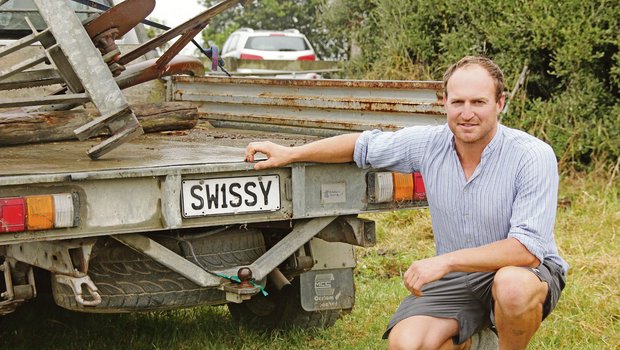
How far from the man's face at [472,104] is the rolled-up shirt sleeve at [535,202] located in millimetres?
193

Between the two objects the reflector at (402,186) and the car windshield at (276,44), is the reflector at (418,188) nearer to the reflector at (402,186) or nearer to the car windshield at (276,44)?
the reflector at (402,186)

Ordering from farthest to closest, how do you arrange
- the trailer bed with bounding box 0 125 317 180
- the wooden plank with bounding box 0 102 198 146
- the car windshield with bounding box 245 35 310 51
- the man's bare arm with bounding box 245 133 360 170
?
the car windshield with bounding box 245 35 310 51, the wooden plank with bounding box 0 102 198 146, the man's bare arm with bounding box 245 133 360 170, the trailer bed with bounding box 0 125 317 180

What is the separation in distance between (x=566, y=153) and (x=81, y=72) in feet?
17.9

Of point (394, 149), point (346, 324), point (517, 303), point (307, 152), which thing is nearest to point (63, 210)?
point (307, 152)

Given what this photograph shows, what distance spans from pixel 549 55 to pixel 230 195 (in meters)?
5.91

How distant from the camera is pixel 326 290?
4.57 m

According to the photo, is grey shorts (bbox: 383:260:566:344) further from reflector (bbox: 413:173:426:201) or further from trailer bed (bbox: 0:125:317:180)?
trailer bed (bbox: 0:125:317:180)

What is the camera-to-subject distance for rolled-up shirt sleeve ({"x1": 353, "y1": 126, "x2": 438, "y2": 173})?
3988 millimetres

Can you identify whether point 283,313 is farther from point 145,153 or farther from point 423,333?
point 423,333

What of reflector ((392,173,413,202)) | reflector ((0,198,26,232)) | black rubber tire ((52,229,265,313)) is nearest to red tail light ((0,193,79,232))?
reflector ((0,198,26,232))

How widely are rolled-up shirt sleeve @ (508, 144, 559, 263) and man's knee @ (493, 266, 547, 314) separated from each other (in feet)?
0.30

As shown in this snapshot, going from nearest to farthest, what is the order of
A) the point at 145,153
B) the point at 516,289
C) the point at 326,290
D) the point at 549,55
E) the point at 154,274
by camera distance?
the point at 516,289 < the point at 154,274 < the point at 145,153 < the point at 326,290 < the point at 549,55

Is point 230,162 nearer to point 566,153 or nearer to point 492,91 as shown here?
point 492,91

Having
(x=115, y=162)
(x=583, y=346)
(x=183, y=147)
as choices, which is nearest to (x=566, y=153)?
(x=583, y=346)
